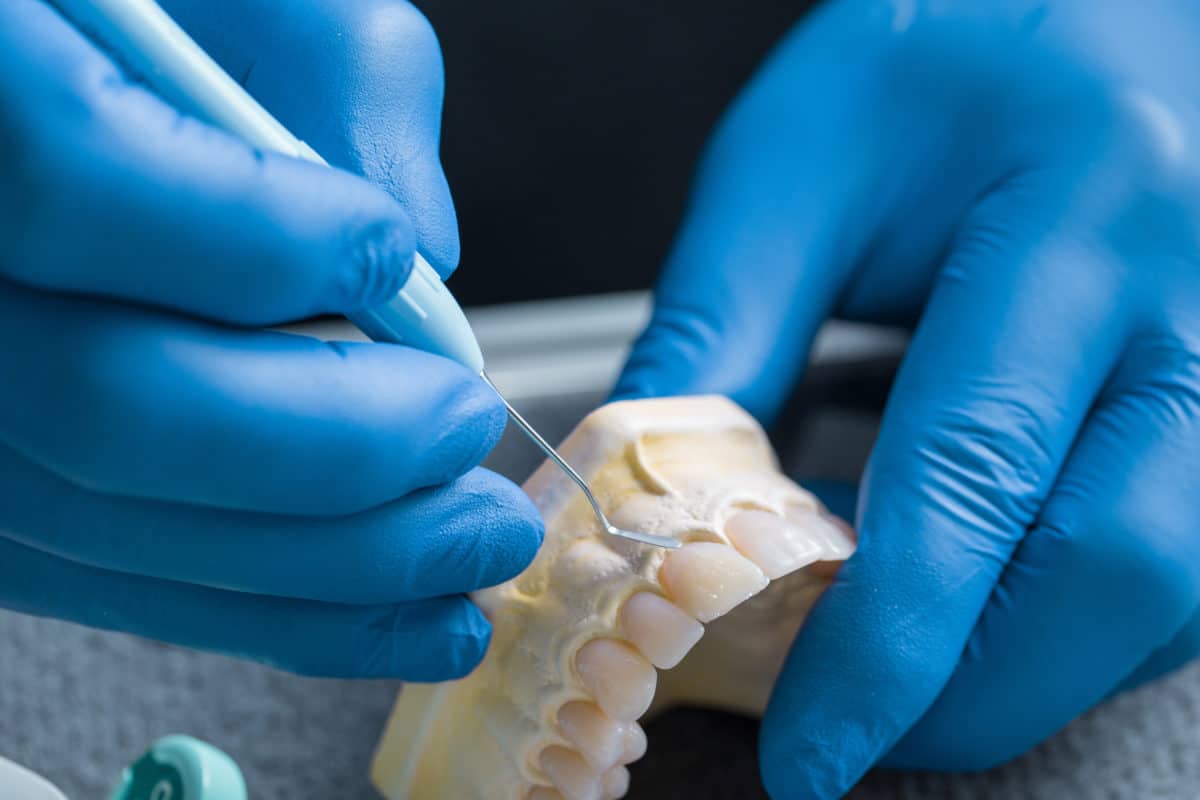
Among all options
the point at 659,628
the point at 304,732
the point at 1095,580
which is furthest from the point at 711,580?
the point at 304,732

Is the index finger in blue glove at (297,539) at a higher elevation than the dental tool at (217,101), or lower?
lower

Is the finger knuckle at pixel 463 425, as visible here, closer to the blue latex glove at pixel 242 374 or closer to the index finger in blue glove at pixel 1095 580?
the blue latex glove at pixel 242 374

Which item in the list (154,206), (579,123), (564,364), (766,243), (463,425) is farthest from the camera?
(579,123)

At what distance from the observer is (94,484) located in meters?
0.51

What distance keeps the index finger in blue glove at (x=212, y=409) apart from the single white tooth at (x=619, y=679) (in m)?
0.14

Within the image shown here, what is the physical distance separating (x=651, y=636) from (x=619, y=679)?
29 mm

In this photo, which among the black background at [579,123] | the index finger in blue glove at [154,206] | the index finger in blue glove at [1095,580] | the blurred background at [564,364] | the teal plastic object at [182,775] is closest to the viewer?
the index finger in blue glove at [154,206]

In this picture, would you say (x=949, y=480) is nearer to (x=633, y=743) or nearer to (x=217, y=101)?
(x=633, y=743)

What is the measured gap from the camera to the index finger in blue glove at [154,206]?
45 centimetres

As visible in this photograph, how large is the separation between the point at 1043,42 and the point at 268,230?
1.90 feet

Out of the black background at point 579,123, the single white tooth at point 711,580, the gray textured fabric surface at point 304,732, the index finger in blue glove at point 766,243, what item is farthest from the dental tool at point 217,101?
the black background at point 579,123

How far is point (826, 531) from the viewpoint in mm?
654

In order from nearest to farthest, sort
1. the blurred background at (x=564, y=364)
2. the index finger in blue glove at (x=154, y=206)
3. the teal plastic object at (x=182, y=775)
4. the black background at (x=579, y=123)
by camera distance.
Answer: the index finger in blue glove at (x=154, y=206) → the teal plastic object at (x=182, y=775) → the blurred background at (x=564, y=364) → the black background at (x=579, y=123)

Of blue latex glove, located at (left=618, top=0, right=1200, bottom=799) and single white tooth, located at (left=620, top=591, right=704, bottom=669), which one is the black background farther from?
single white tooth, located at (left=620, top=591, right=704, bottom=669)
